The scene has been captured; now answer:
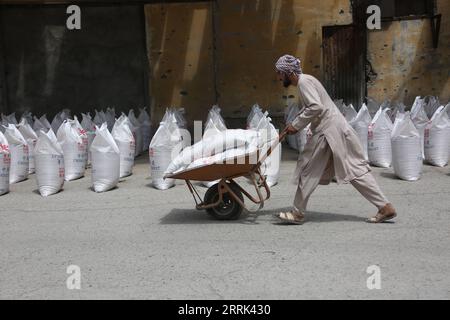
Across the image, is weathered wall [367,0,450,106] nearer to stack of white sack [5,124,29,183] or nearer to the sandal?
the sandal

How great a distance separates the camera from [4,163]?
669cm

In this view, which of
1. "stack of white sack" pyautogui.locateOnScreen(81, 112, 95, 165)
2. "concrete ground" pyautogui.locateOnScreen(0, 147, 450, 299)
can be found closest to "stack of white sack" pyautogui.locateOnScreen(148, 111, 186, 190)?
"concrete ground" pyautogui.locateOnScreen(0, 147, 450, 299)

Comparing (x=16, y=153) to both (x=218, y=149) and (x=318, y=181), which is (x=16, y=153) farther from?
(x=318, y=181)

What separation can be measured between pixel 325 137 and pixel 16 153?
4.18 metres

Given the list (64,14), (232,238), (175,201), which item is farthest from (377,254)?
(64,14)

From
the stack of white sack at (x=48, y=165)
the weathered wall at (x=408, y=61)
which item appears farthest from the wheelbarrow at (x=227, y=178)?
the weathered wall at (x=408, y=61)

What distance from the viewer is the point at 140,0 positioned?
34.8ft

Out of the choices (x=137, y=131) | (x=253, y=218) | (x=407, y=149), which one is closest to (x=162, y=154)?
(x=253, y=218)

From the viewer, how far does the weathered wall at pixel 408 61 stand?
34.1ft

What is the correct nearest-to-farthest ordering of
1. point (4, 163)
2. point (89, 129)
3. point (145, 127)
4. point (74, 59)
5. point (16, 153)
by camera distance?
1. point (4, 163)
2. point (16, 153)
3. point (89, 129)
4. point (145, 127)
5. point (74, 59)

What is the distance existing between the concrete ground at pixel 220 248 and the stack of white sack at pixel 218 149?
0.58m

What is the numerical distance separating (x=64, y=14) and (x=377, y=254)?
27.6ft

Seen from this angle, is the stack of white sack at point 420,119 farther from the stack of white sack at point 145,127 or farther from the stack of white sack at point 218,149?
the stack of white sack at point 145,127

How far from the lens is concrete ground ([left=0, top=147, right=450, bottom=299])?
371 cm
